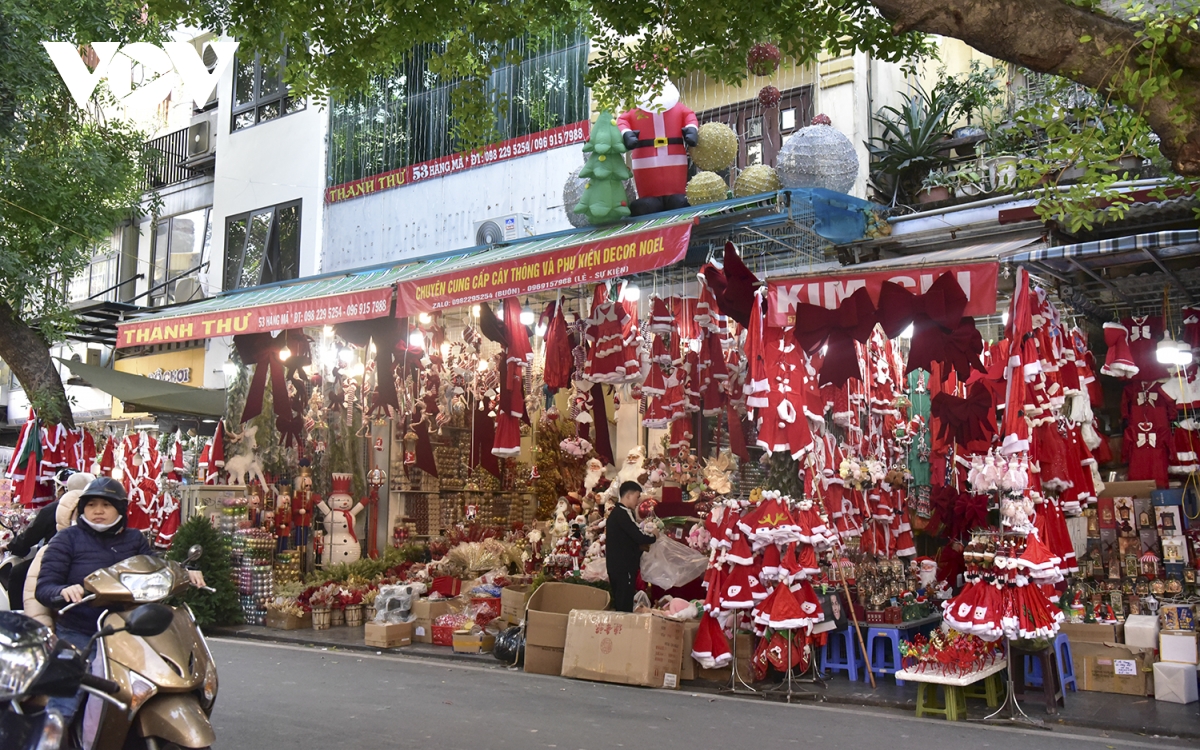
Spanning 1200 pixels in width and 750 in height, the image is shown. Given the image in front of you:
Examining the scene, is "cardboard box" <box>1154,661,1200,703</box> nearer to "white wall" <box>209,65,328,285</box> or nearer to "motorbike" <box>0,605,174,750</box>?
"motorbike" <box>0,605,174,750</box>

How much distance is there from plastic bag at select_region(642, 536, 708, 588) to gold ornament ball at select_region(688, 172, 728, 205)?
12.4 ft

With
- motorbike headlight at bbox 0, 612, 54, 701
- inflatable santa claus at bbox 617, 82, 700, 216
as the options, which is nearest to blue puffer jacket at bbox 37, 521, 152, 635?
motorbike headlight at bbox 0, 612, 54, 701

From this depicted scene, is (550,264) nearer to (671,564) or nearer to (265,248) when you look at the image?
(671,564)

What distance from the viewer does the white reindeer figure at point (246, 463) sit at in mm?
16375

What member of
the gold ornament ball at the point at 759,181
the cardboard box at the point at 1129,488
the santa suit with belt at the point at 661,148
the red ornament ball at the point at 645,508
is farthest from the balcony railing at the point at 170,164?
the cardboard box at the point at 1129,488

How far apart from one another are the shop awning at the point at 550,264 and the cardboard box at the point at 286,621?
468 cm

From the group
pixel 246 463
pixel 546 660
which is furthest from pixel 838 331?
pixel 246 463

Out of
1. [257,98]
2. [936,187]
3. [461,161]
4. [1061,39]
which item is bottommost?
[1061,39]

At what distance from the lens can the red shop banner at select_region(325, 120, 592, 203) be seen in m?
15.2

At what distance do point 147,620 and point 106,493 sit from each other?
1.56 meters

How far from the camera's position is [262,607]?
14.5 m

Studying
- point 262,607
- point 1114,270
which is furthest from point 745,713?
point 262,607

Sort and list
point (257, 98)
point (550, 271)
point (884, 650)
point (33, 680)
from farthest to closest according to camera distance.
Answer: point (257, 98) → point (550, 271) → point (884, 650) → point (33, 680)

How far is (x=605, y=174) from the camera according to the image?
12.1 meters
